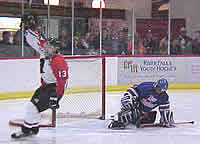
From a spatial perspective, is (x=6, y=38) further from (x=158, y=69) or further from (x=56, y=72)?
(x=56, y=72)

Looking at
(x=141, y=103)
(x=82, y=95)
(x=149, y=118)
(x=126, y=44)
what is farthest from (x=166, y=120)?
(x=126, y=44)

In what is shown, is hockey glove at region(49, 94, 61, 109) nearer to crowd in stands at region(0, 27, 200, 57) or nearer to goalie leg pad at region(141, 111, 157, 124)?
goalie leg pad at region(141, 111, 157, 124)

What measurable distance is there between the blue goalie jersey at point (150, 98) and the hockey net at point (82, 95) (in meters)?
0.90

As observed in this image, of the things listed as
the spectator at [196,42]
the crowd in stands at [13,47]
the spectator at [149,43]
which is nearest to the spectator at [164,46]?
the spectator at [149,43]

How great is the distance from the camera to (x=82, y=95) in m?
6.12

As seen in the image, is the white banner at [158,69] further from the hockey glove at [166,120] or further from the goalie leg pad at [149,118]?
the hockey glove at [166,120]

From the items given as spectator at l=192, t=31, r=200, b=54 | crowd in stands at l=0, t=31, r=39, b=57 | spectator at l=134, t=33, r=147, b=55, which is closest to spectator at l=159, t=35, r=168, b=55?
spectator at l=134, t=33, r=147, b=55

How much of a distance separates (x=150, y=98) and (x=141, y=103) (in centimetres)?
15

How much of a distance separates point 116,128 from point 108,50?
208 inches

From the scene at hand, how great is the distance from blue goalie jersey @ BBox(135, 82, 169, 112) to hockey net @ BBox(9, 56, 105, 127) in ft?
2.97

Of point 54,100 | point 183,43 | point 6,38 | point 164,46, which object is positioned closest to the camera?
point 54,100

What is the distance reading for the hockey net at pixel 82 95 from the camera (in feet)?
18.7

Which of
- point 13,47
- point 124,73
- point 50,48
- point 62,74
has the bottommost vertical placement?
point 124,73

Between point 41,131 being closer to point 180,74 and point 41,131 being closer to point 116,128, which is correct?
point 116,128
